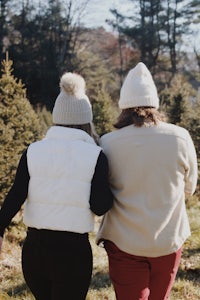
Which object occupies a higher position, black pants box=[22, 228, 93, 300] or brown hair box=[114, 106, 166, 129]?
brown hair box=[114, 106, 166, 129]

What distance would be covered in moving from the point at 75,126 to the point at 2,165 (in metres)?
5.10

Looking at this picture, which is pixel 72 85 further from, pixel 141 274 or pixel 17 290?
pixel 17 290

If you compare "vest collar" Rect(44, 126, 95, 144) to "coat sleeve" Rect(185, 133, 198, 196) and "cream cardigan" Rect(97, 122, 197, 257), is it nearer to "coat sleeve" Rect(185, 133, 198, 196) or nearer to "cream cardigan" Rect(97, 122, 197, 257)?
"cream cardigan" Rect(97, 122, 197, 257)

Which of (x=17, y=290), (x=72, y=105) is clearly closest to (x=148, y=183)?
(x=72, y=105)

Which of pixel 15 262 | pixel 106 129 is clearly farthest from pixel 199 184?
pixel 15 262

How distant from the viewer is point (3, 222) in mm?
2309

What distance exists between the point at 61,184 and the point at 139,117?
0.60 meters

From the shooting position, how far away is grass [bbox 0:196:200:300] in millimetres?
4067

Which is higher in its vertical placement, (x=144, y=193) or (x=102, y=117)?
(x=144, y=193)

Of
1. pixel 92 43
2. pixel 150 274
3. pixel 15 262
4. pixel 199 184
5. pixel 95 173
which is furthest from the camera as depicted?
pixel 92 43

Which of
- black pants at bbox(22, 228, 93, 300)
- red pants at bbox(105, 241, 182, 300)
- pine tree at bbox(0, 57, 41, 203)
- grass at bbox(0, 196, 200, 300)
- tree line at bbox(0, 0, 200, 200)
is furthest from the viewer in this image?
tree line at bbox(0, 0, 200, 200)

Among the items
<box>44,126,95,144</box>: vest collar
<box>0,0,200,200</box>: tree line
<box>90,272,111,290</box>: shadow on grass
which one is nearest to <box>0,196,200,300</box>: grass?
<box>90,272,111,290</box>: shadow on grass

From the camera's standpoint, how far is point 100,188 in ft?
7.30

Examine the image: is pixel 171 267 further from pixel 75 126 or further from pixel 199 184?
pixel 199 184
